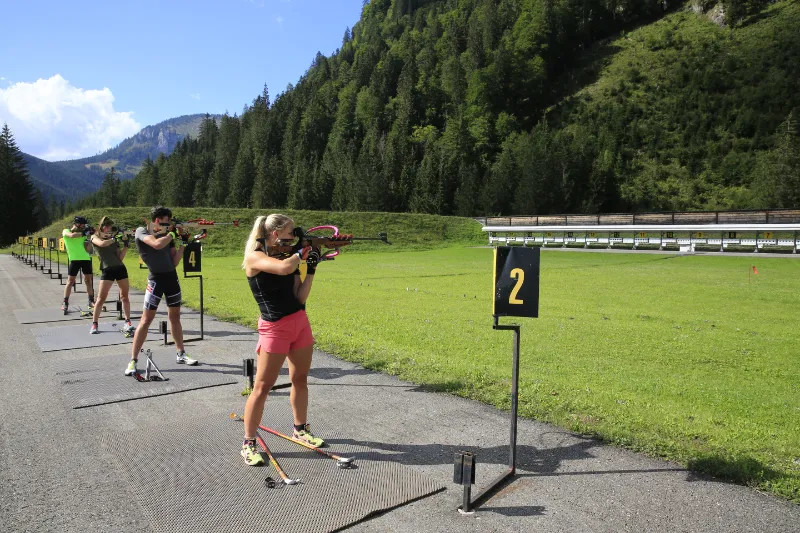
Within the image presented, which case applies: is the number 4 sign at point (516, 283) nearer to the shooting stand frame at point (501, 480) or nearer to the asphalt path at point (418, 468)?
the shooting stand frame at point (501, 480)

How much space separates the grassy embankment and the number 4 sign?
5.86ft

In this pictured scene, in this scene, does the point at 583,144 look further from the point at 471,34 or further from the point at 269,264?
the point at 269,264

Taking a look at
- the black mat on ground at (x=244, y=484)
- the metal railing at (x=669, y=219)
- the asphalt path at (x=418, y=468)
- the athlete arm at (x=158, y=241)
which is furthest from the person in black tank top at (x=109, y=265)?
the metal railing at (x=669, y=219)

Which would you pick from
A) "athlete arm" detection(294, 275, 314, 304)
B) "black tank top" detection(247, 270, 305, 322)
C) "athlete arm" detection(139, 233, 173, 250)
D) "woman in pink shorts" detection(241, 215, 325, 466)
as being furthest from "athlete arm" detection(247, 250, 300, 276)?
"athlete arm" detection(139, 233, 173, 250)

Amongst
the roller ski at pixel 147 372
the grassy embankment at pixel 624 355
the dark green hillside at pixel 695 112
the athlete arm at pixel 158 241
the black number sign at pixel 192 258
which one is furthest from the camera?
the dark green hillside at pixel 695 112

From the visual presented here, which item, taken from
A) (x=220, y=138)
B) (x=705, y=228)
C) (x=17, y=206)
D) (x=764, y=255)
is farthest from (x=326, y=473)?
(x=220, y=138)

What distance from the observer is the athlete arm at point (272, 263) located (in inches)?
161

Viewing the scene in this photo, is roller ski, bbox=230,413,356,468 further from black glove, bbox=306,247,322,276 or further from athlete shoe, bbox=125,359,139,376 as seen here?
athlete shoe, bbox=125,359,139,376

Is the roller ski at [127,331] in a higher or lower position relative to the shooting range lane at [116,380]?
higher

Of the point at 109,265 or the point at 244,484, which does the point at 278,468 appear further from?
the point at 109,265

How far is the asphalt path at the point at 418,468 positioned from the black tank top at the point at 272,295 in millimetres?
1443

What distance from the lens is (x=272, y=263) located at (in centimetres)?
418

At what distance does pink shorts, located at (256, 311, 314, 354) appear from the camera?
4375 millimetres

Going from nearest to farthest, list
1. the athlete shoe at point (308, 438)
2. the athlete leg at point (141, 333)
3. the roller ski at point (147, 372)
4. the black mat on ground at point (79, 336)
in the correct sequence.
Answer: the athlete shoe at point (308, 438) < the roller ski at point (147, 372) < the athlete leg at point (141, 333) < the black mat on ground at point (79, 336)
